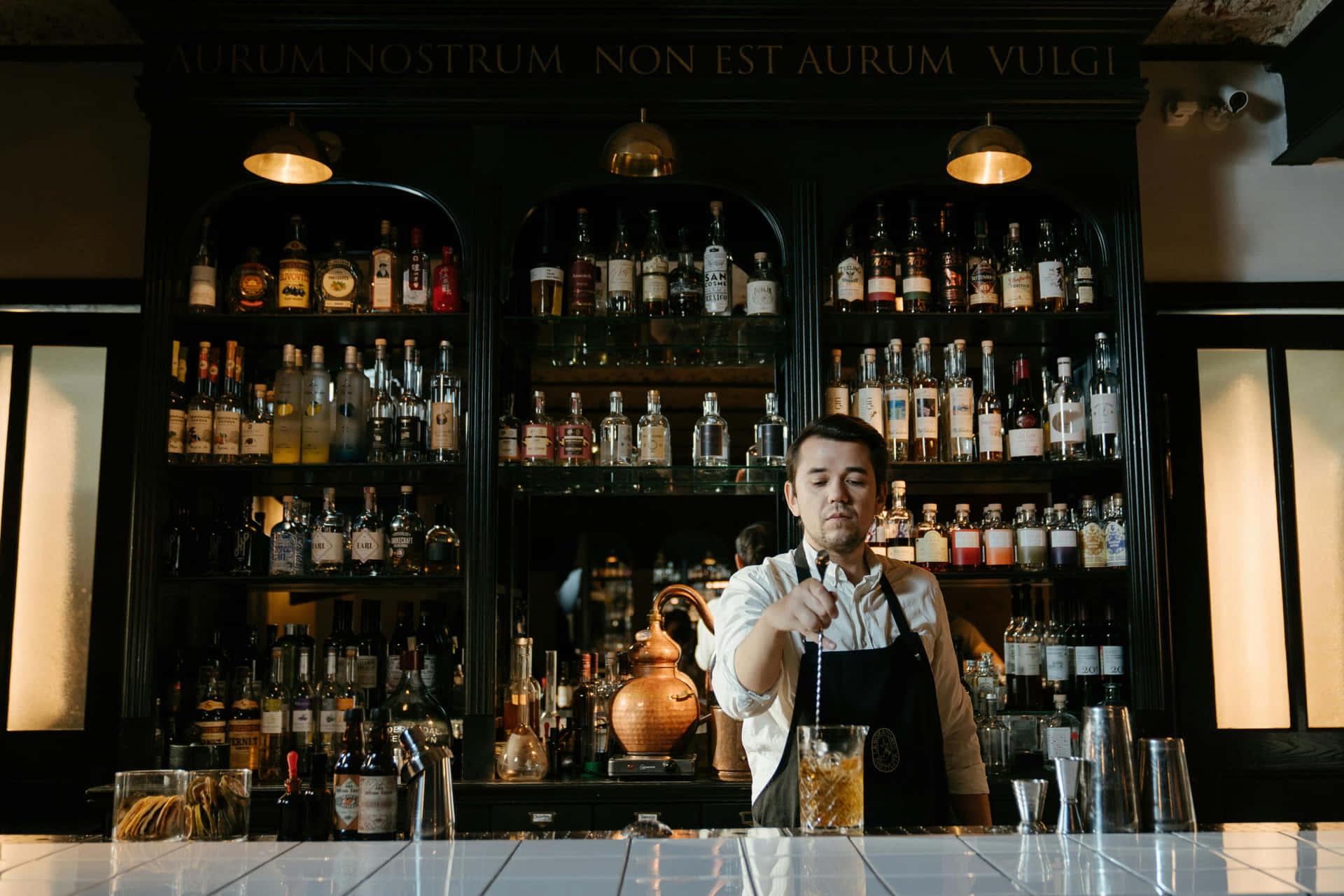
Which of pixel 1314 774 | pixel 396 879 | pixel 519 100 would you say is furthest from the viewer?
pixel 1314 774

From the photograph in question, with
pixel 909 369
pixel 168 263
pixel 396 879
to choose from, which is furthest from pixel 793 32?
pixel 396 879

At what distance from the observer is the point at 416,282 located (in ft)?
10.7

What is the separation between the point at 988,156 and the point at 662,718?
1.73 m

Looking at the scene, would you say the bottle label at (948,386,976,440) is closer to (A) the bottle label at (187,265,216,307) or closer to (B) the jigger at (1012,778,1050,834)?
(B) the jigger at (1012,778,1050,834)

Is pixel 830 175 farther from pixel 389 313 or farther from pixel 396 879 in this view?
pixel 396 879

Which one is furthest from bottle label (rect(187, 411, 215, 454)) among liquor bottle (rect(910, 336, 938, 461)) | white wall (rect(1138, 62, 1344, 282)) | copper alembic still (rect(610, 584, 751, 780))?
white wall (rect(1138, 62, 1344, 282))

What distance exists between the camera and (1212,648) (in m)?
3.44

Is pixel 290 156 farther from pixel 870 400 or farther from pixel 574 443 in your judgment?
pixel 870 400

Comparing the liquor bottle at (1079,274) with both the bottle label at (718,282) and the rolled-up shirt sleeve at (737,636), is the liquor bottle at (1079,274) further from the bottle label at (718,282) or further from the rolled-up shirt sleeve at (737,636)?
the rolled-up shirt sleeve at (737,636)

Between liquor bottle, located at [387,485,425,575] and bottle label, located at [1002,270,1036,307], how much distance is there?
1867mm

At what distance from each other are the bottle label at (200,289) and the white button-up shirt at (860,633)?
6.17 ft

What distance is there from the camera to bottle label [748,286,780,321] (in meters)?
3.20

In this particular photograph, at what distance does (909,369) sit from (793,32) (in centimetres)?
110

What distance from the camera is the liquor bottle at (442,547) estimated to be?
327cm
